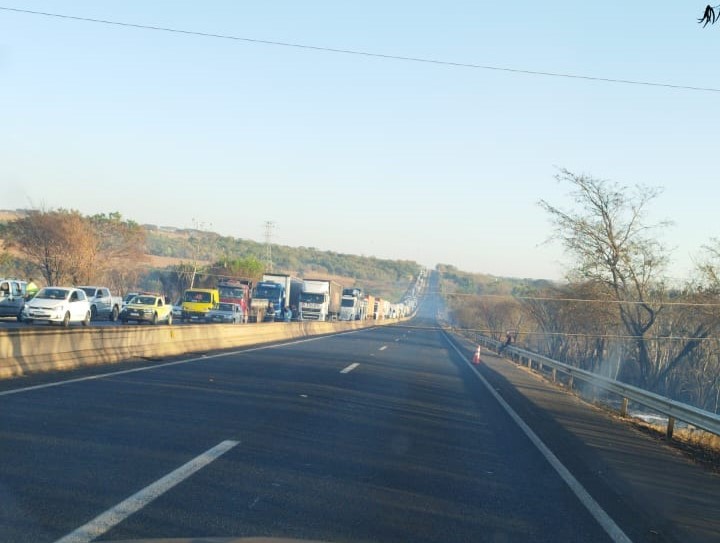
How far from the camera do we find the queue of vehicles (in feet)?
96.5

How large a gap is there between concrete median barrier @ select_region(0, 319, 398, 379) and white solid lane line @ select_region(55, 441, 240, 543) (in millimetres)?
7414

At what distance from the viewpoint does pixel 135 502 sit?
19.9 feet

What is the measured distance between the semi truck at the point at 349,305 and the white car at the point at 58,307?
2041 inches

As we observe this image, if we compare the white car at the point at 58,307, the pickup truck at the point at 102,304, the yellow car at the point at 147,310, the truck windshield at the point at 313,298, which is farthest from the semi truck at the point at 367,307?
the white car at the point at 58,307

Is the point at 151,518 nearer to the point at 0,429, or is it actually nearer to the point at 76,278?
the point at 0,429

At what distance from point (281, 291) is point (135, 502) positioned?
5449 centimetres

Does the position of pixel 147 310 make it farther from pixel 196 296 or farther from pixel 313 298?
pixel 313 298

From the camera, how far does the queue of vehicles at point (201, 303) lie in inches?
1158

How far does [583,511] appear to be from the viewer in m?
6.95

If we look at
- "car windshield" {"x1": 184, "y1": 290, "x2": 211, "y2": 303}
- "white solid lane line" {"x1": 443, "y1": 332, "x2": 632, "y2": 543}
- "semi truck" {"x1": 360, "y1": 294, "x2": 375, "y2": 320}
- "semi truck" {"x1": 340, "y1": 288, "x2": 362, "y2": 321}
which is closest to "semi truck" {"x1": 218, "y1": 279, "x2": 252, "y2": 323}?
"car windshield" {"x1": 184, "y1": 290, "x2": 211, "y2": 303}

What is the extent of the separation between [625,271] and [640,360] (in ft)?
22.8

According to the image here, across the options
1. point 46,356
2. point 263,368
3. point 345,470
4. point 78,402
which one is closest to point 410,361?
point 263,368

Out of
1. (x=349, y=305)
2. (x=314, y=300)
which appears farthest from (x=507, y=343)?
(x=349, y=305)

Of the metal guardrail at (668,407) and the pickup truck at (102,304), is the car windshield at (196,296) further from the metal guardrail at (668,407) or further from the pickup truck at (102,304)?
the metal guardrail at (668,407)
